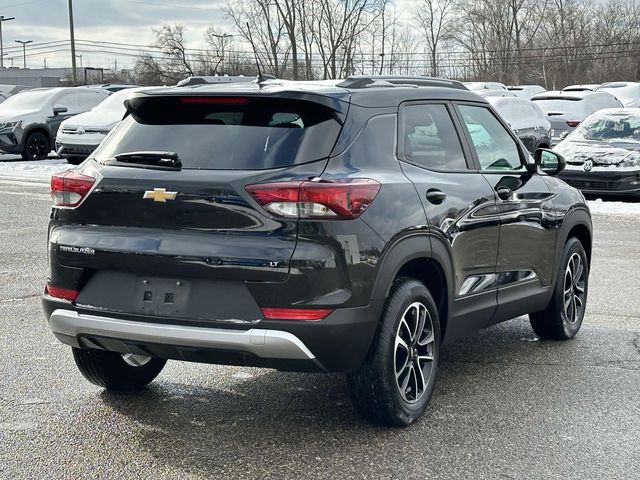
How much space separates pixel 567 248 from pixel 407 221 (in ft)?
7.57

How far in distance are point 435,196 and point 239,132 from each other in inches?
43.3

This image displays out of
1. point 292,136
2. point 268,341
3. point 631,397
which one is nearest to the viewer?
point 268,341

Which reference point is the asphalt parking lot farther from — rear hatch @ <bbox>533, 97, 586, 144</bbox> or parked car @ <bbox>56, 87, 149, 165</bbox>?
rear hatch @ <bbox>533, 97, 586, 144</bbox>

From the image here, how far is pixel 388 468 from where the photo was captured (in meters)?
4.11

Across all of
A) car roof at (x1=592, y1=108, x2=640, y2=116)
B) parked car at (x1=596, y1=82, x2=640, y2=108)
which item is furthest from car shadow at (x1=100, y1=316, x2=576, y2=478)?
parked car at (x1=596, y1=82, x2=640, y2=108)

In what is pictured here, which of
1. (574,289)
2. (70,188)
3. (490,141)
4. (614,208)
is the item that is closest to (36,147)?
(614,208)

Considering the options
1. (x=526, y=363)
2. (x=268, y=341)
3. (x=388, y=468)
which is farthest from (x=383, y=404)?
(x=526, y=363)

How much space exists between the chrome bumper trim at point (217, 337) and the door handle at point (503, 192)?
6.27 ft

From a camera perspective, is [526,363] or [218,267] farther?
[526,363]

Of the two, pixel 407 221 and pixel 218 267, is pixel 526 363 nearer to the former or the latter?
pixel 407 221

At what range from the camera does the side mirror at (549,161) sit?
620 centimetres

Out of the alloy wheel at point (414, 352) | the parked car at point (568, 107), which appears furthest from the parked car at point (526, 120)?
the alloy wheel at point (414, 352)

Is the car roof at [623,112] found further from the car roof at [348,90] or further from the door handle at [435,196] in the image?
the door handle at [435,196]

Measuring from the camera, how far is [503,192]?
18.3ft
